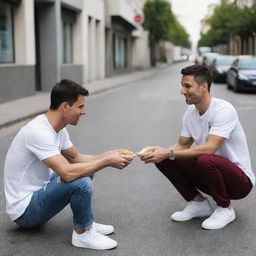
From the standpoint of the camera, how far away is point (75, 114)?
155 inches

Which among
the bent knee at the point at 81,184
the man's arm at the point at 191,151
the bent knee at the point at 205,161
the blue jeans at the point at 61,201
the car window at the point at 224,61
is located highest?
the car window at the point at 224,61

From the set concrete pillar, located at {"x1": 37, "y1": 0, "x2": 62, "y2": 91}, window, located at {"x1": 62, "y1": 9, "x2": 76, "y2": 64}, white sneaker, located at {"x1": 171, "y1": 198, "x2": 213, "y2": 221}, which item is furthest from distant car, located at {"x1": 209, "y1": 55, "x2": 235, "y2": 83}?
white sneaker, located at {"x1": 171, "y1": 198, "x2": 213, "y2": 221}

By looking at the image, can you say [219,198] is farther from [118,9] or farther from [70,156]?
[118,9]

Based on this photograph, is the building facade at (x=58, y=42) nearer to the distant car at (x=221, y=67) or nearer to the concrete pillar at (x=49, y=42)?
the concrete pillar at (x=49, y=42)

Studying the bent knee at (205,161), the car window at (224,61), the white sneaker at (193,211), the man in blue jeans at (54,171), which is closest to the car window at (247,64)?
the car window at (224,61)

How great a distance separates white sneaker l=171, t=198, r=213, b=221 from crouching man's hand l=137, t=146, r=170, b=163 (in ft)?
2.15

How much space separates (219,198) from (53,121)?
1661mm

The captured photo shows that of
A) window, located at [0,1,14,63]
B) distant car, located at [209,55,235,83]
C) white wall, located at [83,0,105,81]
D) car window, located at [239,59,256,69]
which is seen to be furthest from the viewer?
white wall, located at [83,0,105,81]

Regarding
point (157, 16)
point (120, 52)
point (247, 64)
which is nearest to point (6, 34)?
point (247, 64)

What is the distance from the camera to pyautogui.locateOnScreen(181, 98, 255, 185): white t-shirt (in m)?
4.42

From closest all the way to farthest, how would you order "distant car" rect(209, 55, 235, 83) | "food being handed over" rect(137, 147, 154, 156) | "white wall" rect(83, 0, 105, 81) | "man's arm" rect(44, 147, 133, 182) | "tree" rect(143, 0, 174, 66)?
1. "man's arm" rect(44, 147, 133, 182)
2. "food being handed over" rect(137, 147, 154, 156)
3. "distant car" rect(209, 55, 235, 83)
4. "white wall" rect(83, 0, 105, 81)
5. "tree" rect(143, 0, 174, 66)

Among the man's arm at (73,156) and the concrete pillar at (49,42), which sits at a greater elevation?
the concrete pillar at (49,42)

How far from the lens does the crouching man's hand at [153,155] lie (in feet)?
14.1

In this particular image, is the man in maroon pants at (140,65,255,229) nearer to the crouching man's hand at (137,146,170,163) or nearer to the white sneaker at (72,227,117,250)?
the crouching man's hand at (137,146,170,163)
